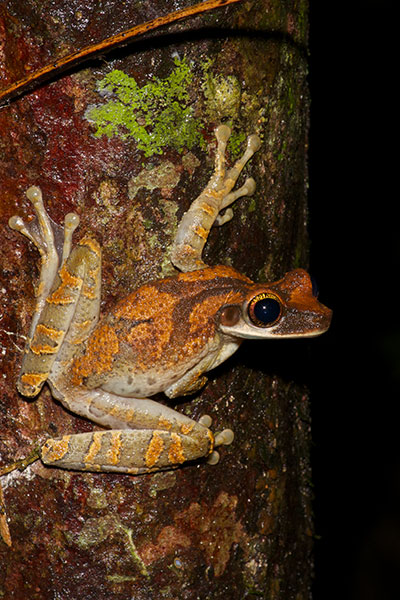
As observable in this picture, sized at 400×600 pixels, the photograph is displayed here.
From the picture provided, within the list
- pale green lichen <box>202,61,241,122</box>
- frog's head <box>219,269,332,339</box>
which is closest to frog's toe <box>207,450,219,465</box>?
frog's head <box>219,269,332,339</box>

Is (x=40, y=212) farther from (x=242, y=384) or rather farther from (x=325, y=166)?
(x=325, y=166)

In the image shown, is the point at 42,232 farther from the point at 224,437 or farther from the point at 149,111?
the point at 224,437

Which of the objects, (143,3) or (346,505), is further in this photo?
(346,505)

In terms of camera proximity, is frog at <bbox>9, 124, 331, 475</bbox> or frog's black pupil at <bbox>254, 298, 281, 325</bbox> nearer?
frog at <bbox>9, 124, 331, 475</bbox>

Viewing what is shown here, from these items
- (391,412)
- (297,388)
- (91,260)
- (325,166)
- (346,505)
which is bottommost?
(346,505)

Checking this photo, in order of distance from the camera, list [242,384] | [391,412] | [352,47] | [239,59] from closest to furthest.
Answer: [239,59], [242,384], [352,47], [391,412]

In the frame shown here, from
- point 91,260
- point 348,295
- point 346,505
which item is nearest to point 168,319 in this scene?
point 91,260

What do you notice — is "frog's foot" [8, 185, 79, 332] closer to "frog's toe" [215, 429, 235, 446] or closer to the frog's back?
the frog's back
